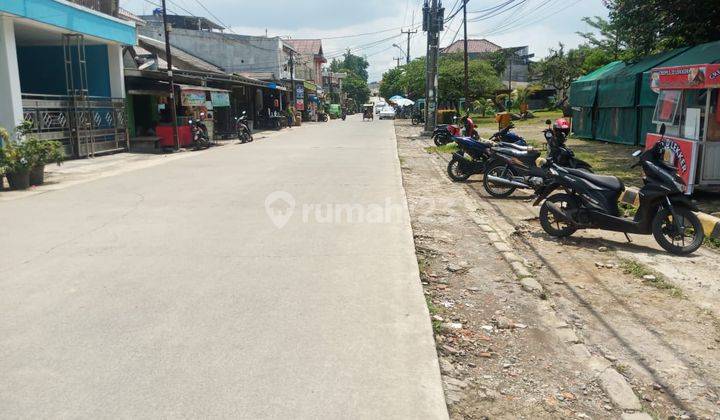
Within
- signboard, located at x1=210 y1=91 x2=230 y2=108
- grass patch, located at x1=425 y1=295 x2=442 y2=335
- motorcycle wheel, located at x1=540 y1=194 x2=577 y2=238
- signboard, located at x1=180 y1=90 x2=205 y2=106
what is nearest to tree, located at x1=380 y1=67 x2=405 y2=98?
signboard, located at x1=210 y1=91 x2=230 y2=108

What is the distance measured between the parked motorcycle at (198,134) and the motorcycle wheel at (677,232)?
19076 mm

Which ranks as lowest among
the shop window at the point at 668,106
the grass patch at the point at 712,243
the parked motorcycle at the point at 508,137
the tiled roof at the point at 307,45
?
the grass patch at the point at 712,243

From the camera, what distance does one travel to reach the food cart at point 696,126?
960 cm

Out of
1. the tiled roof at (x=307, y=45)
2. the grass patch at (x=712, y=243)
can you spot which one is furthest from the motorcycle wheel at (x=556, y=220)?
the tiled roof at (x=307, y=45)

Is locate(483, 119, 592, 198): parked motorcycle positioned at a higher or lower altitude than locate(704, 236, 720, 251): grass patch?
higher

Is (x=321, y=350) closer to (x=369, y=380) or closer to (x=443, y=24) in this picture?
(x=369, y=380)

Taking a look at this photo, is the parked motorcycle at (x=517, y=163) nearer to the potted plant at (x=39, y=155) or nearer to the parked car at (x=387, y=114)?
the potted plant at (x=39, y=155)

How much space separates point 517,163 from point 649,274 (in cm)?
514

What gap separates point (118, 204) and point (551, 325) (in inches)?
304

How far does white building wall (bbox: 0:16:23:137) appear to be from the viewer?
15.4 meters

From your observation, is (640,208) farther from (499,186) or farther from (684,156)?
(499,186)

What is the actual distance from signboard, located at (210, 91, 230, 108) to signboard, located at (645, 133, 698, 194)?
19570 mm

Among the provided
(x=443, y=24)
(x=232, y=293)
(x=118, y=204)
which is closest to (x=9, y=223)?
(x=118, y=204)

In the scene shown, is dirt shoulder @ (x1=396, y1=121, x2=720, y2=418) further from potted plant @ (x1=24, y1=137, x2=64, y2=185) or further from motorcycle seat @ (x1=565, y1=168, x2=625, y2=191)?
potted plant @ (x1=24, y1=137, x2=64, y2=185)
